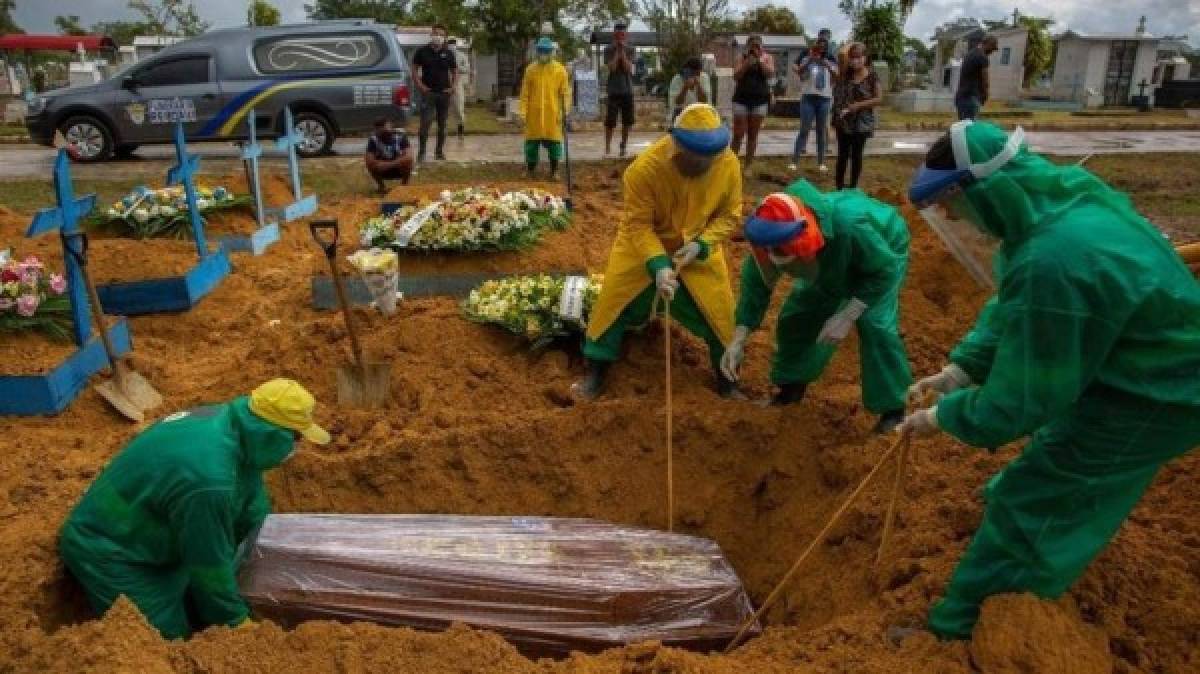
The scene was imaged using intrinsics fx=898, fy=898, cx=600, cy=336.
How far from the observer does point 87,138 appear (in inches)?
520

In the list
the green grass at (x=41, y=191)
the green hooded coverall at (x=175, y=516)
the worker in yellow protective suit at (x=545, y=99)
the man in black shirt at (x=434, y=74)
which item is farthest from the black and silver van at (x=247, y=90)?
the green hooded coverall at (x=175, y=516)

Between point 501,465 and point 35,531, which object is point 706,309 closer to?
point 501,465

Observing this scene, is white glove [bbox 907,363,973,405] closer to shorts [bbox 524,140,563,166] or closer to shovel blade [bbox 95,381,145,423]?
shovel blade [bbox 95,381,145,423]

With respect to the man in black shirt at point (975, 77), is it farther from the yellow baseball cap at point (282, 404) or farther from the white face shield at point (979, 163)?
the yellow baseball cap at point (282, 404)

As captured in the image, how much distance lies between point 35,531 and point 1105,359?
376 cm

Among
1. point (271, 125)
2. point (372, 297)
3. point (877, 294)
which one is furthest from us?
point (271, 125)

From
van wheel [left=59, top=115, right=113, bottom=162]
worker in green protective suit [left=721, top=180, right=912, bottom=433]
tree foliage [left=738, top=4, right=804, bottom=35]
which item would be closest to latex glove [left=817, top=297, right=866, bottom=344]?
worker in green protective suit [left=721, top=180, right=912, bottom=433]

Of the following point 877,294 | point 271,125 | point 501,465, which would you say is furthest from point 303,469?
point 271,125

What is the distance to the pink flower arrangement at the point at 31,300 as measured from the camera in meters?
5.14

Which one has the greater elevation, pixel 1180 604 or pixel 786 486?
pixel 1180 604

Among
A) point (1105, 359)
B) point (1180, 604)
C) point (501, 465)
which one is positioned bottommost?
point (501, 465)

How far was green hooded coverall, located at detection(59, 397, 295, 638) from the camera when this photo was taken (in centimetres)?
300

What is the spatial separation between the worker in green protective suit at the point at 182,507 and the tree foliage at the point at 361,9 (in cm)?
4249

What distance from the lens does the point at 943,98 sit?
2461 centimetres
